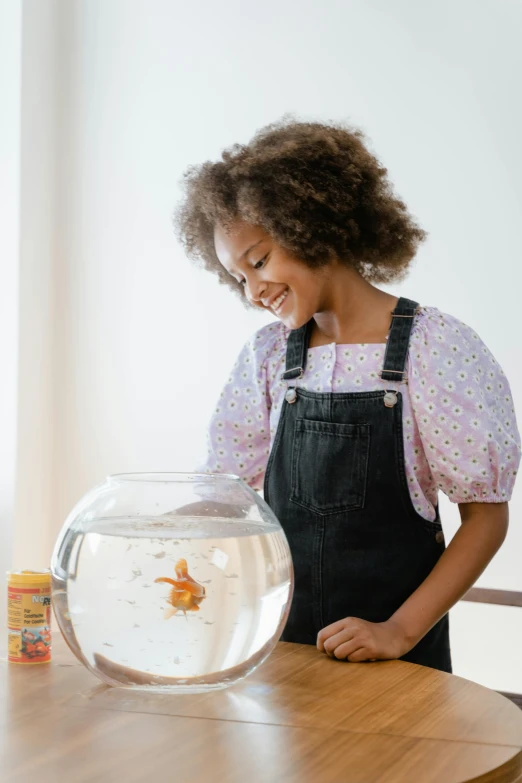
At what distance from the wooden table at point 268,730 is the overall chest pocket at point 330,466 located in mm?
380

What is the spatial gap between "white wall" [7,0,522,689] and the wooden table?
137 cm

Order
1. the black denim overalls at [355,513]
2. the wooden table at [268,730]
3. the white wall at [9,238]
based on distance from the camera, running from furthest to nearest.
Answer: the white wall at [9,238], the black denim overalls at [355,513], the wooden table at [268,730]

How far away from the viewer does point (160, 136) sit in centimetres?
280

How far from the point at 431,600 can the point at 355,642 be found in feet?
0.62

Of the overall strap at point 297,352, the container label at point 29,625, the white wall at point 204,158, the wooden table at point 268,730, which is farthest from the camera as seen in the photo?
the white wall at point 204,158

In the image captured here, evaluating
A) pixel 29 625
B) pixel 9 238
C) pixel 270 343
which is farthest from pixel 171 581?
pixel 9 238

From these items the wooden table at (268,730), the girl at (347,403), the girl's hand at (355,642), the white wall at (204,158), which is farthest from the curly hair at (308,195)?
the white wall at (204,158)

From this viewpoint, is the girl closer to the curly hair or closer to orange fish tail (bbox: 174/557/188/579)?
the curly hair

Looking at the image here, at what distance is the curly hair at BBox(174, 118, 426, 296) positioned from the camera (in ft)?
4.66

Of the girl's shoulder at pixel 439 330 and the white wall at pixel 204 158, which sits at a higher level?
the white wall at pixel 204 158

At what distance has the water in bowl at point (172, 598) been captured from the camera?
83 cm

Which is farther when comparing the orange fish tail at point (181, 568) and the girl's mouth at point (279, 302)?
the girl's mouth at point (279, 302)

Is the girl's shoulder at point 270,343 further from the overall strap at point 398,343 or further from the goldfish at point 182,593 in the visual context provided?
the goldfish at point 182,593

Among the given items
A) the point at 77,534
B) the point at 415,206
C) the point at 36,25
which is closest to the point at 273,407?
the point at 77,534
